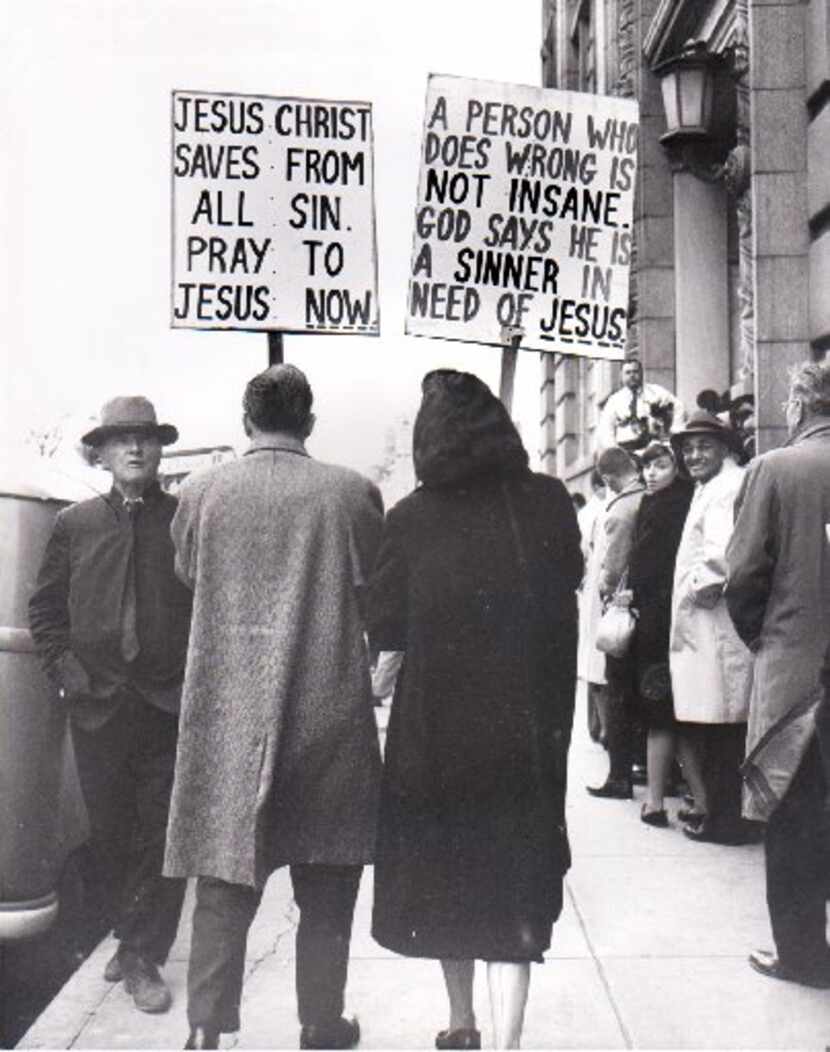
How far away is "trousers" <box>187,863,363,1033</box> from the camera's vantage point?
146 inches

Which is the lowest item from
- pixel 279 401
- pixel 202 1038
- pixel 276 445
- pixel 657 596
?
pixel 202 1038

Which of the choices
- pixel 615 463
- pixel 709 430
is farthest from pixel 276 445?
pixel 615 463

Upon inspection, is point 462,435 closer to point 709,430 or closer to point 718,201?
point 709,430

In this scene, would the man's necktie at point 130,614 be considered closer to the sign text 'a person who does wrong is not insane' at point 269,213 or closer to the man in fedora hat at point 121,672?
the man in fedora hat at point 121,672

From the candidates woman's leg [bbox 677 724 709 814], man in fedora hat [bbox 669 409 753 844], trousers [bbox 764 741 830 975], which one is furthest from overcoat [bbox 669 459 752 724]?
trousers [bbox 764 741 830 975]

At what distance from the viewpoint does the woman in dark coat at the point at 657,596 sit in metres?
6.61

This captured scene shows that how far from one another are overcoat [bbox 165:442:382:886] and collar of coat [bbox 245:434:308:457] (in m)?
0.02

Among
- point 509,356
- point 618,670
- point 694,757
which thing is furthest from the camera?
point 618,670

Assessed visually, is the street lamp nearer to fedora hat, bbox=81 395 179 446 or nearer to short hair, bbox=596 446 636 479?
short hair, bbox=596 446 636 479

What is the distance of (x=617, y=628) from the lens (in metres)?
6.77

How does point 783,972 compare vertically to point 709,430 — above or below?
below

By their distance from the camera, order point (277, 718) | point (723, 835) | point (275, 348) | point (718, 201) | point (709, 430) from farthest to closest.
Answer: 1. point (718, 201)
2. point (723, 835)
3. point (709, 430)
4. point (275, 348)
5. point (277, 718)

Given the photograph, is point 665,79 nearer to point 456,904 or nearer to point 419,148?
point 419,148

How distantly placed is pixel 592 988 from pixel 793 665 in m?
1.25
